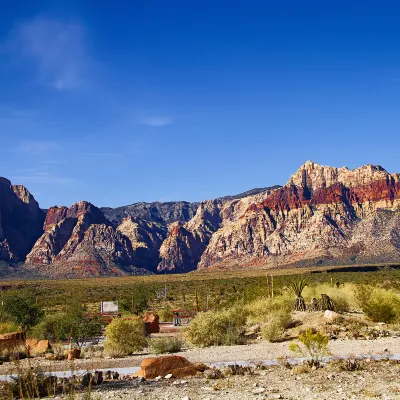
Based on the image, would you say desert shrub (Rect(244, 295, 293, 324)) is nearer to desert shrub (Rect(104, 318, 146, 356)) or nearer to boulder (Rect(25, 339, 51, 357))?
desert shrub (Rect(104, 318, 146, 356))

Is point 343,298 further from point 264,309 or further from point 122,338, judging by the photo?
point 122,338

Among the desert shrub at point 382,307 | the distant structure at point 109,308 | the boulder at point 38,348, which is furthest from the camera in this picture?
the distant structure at point 109,308

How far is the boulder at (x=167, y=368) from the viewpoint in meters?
14.4

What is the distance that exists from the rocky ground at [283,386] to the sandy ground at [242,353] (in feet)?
9.84

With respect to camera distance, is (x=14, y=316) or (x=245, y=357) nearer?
(x=245, y=357)

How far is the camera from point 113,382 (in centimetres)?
1389

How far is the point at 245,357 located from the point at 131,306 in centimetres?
2645

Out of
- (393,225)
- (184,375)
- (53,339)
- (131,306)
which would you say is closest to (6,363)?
(53,339)

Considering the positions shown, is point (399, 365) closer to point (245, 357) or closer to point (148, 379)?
point (245, 357)

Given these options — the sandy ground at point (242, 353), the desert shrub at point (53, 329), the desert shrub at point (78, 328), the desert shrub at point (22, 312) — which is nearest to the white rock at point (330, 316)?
the sandy ground at point (242, 353)

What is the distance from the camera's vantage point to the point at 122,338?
21.0 metres

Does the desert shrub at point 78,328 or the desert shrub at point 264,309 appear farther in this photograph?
the desert shrub at point 264,309

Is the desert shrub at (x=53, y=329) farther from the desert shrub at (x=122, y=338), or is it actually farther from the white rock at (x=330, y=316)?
the white rock at (x=330, y=316)

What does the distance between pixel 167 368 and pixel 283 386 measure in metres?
3.83
